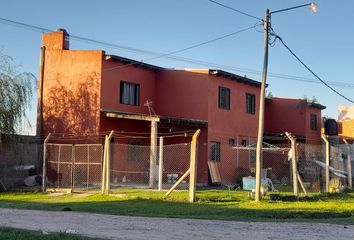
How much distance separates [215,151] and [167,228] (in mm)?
19228

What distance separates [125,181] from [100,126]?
3105 mm

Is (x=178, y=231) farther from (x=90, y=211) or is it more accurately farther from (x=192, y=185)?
(x=192, y=185)

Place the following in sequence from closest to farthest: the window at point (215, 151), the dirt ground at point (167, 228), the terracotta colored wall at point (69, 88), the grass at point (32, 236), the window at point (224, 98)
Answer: the grass at point (32, 236)
the dirt ground at point (167, 228)
the terracotta colored wall at point (69, 88)
the window at point (215, 151)
the window at point (224, 98)

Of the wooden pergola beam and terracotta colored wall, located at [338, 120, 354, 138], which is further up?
terracotta colored wall, located at [338, 120, 354, 138]

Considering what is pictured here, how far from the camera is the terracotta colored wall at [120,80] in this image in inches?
1115

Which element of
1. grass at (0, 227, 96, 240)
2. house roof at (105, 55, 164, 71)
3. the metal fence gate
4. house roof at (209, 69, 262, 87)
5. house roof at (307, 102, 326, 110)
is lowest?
grass at (0, 227, 96, 240)

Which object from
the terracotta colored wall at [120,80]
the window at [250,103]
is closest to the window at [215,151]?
the terracotta colored wall at [120,80]

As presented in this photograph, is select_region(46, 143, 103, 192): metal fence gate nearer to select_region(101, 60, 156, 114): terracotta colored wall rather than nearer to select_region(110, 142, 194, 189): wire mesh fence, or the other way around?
select_region(110, 142, 194, 189): wire mesh fence

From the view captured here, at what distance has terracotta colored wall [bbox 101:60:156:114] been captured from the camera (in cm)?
2831

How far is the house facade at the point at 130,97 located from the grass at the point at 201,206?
736 centimetres

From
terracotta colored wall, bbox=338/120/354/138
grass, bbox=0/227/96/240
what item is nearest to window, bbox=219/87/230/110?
terracotta colored wall, bbox=338/120/354/138

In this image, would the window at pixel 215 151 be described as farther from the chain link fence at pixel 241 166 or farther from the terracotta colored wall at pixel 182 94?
the terracotta colored wall at pixel 182 94

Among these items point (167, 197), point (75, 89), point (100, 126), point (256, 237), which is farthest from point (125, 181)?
point (256, 237)

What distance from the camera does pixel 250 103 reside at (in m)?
34.9
